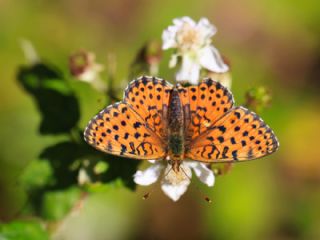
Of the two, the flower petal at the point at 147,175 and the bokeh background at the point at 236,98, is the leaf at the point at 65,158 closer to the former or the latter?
the flower petal at the point at 147,175

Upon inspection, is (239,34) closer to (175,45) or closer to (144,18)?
(144,18)

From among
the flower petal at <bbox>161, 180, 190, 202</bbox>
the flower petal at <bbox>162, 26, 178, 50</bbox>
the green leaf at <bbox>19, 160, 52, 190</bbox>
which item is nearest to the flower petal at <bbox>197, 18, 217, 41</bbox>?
the flower petal at <bbox>162, 26, 178, 50</bbox>

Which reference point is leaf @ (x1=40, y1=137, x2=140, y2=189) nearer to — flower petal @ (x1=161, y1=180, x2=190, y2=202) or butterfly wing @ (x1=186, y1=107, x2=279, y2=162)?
flower petal @ (x1=161, y1=180, x2=190, y2=202)

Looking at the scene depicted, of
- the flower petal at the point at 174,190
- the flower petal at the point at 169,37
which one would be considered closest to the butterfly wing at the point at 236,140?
the flower petal at the point at 174,190

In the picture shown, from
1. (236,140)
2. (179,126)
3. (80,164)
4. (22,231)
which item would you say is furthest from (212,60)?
(22,231)

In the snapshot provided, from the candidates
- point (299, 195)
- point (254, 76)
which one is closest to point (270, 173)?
point (299, 195)

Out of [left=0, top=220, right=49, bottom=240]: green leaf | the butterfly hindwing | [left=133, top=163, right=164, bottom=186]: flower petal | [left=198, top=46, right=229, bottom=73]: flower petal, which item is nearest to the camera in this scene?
the butterfly hindwing

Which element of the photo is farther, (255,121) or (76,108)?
(76,108)
